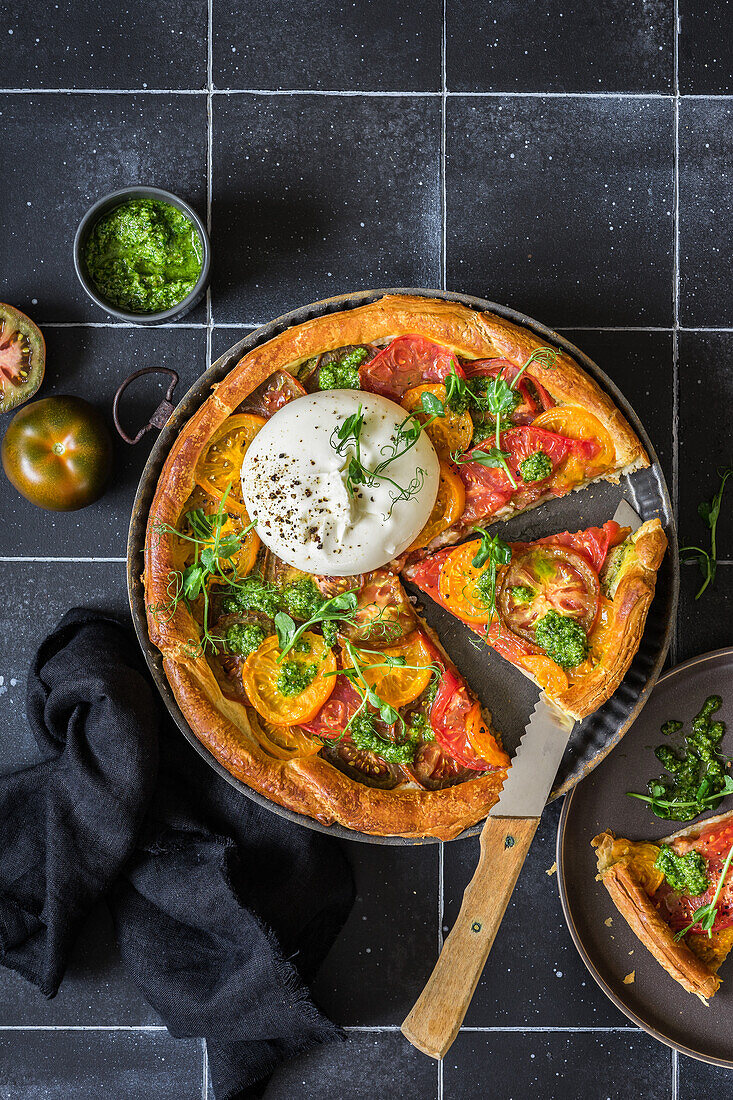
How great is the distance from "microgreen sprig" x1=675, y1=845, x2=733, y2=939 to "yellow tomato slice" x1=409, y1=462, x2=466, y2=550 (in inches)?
64.7

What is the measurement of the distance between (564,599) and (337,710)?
0.90m

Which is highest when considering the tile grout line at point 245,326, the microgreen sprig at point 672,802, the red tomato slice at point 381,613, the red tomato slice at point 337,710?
the tile grout line at point 245,326

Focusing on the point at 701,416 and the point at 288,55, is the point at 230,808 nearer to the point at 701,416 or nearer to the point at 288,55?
the point at 701,416

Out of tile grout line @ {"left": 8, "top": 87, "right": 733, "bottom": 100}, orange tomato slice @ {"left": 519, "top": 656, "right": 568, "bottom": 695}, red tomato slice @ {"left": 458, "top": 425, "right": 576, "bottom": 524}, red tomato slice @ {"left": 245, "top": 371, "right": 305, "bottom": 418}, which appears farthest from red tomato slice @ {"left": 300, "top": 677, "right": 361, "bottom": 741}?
tile grout line @ {"left": 8, "top": 87, "right": 733, "bottom": 100}

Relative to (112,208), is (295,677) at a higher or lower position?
lower

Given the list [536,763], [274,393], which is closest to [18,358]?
[274,393]

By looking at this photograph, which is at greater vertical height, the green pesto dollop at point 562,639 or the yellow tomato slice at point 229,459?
the yellow tomato slice at point 229,459

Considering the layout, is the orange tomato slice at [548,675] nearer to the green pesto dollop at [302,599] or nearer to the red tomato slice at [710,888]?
the green pesto dollop at [302,599]

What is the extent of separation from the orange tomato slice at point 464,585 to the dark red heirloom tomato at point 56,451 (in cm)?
138

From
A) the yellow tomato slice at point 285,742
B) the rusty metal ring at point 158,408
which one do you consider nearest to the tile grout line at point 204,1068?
the yellow tomato slice at point 285,742

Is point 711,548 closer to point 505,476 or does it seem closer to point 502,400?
point 505,476

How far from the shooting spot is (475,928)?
300 cm

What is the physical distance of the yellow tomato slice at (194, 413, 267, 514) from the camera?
3.04 metres

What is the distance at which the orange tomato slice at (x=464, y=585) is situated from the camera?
3033mm
